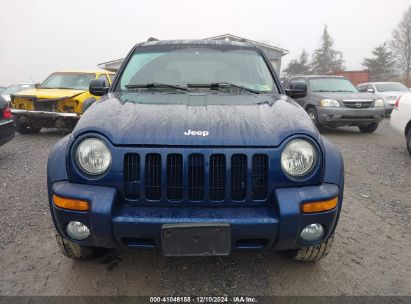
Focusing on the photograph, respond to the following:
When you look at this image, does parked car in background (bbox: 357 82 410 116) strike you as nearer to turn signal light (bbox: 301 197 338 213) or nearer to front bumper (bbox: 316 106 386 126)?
front bumper (bbox: 316 106 386 126)

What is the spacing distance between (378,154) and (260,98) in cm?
514

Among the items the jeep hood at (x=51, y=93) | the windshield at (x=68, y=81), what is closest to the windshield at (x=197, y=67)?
the jeep hood at (x=51, y=93)

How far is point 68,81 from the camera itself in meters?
8.96

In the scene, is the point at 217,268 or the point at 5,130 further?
the point at 5,130

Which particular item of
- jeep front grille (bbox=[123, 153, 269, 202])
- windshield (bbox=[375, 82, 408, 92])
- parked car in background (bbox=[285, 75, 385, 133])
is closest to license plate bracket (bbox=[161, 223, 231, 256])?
jeep front grille (bbox=[123, 153, 269, 202])

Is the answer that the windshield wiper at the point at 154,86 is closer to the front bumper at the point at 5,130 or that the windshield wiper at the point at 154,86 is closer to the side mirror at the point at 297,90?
the side mirror at the point at 297,90

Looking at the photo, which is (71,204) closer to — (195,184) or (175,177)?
(175,177)

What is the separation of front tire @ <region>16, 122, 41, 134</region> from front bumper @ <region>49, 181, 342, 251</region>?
24.3ft

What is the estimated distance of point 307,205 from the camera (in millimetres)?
1969

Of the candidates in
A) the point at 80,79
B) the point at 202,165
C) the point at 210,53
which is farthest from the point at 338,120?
the point at 202,165

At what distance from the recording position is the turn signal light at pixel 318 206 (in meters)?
1.97

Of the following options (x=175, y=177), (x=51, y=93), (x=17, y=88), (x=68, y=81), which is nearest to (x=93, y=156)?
(x=175, y=177)

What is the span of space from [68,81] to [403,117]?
8.19 metres

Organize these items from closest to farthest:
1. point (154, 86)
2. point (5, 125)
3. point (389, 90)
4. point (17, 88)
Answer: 1. point (154, 86)
2. point (5, 125)
3. point (17, 88)
4. point (389, 90)
